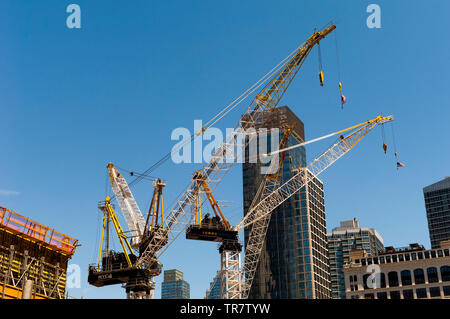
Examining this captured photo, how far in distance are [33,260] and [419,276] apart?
132006 mm

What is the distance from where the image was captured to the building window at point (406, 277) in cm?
16938

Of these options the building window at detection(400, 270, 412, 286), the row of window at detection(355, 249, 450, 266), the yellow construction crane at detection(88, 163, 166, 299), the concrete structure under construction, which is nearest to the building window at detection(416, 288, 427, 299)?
the concrete structure under construction

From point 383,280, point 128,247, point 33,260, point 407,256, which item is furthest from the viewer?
point 407,256

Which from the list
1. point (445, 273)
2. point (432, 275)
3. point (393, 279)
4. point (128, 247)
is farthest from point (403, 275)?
point (128, 247)

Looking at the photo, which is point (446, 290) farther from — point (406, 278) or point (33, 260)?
point (33, 260)

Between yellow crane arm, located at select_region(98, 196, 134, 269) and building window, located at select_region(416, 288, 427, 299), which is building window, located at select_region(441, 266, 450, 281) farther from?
yellow crane arm, located at select_region(98, 196, 134, 269)

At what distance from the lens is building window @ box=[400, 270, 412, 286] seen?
556ft

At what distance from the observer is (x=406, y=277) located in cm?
17000
